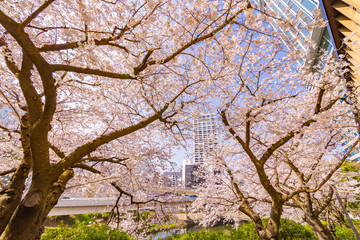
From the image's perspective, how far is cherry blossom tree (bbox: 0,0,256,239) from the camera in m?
2.70

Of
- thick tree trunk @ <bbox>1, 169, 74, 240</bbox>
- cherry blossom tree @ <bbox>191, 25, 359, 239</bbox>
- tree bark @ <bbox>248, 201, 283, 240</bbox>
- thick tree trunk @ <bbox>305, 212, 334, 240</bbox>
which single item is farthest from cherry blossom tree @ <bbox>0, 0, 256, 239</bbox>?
thick tree trunk @ <bbox>305, 212, 334, 240</bbox>

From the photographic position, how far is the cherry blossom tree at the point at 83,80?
270cm

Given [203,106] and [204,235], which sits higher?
[203,106]

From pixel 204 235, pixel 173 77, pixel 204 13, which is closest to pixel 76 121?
pixel 173 77

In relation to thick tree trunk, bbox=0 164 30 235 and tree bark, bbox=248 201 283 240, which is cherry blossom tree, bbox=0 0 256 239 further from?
tree bark, bbox=248 201 283 240

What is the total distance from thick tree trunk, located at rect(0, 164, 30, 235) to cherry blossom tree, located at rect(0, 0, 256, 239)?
17 millimetres

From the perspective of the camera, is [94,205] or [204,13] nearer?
[204,13]

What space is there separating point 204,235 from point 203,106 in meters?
5.26

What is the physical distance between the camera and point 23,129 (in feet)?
12.9

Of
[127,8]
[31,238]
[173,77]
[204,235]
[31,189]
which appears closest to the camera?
[31,238]

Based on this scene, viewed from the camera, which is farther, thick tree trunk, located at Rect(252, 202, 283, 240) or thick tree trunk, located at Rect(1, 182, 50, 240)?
thick tree trunk, located at Rect(252, 202, 283, 240)

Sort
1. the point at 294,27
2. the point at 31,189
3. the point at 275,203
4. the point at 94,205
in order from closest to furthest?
1. the point at 31,189
2. the point at 294,27
3. the point at 275,203
4. the point at 94,205

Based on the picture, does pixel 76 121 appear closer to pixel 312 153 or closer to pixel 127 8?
pixel 127 8

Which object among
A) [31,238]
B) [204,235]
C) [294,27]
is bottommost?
[204,235]
